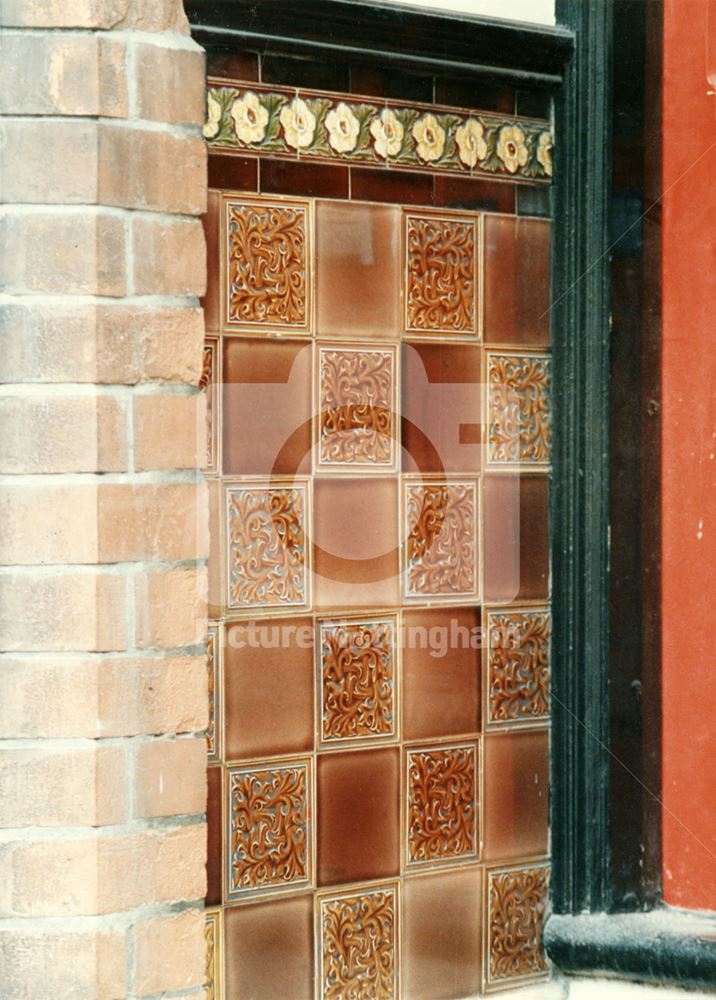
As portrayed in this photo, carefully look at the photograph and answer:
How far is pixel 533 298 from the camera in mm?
2521

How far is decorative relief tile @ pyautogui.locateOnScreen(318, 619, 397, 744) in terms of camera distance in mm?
2336

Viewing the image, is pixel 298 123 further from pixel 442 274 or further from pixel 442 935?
pixel 442 935

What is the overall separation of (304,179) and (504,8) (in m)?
0.56

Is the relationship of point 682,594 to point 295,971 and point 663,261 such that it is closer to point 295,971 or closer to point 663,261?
point 663,261

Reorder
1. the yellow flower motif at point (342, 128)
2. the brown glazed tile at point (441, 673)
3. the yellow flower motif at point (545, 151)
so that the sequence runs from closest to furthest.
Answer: the yellow flower motif at point (342, 128) < the brown glazed tile at point (441, 673) < the yellow flower motif at point (545, 151)

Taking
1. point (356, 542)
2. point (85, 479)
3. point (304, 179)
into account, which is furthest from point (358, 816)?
point (304, 179)

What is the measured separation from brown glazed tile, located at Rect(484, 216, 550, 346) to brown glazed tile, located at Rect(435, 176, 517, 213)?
0.03 m

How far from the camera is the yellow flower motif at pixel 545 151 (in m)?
2.52

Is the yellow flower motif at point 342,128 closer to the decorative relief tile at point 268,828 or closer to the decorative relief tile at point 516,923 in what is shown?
the decorative relief tile at point 268,828

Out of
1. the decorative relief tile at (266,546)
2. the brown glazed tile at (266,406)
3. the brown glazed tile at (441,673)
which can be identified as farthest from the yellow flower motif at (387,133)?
the brown glazed tile at (441,673)

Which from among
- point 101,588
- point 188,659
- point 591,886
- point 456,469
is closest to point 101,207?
point 101,588

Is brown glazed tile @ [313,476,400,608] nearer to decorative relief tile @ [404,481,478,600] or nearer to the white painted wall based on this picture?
decorative relief tile @ [404,481,478,600]

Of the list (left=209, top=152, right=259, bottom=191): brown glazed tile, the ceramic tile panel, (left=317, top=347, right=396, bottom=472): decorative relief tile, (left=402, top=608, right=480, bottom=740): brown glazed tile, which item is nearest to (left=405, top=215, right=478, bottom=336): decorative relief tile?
the ceramic tile panel

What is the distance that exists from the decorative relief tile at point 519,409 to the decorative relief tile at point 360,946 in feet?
2.98
